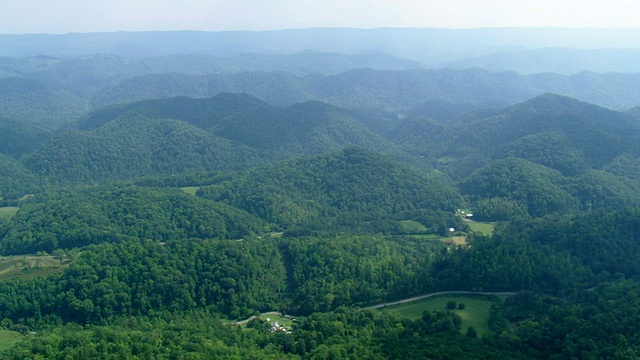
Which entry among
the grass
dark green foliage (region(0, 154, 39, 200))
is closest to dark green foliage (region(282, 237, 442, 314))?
the grass

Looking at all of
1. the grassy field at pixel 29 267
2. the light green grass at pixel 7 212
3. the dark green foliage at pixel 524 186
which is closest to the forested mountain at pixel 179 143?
the light green grass at pixel 7 212

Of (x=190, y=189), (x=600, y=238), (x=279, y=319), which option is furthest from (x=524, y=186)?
(x=190, y=189)

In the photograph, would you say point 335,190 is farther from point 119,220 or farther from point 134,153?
point 134,153

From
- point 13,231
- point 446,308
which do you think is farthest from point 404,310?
point 13,231

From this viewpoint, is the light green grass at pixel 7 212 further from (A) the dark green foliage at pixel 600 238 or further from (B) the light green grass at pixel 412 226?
(A) the dark green foliage at pixel 600 238

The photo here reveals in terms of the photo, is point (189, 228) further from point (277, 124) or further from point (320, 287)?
point (277, 124)

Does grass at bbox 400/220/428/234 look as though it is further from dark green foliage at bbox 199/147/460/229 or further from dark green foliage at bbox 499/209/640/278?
dark green foliage at bbox 499/209/640/278
